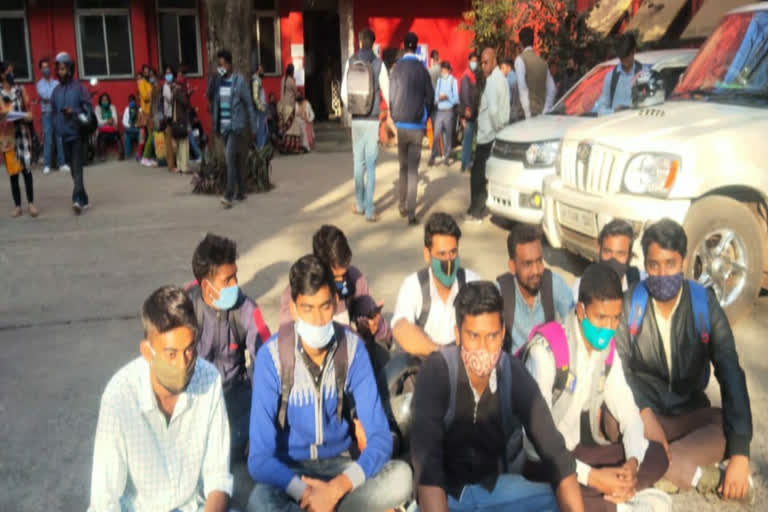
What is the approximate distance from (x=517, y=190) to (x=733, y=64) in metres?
2.50

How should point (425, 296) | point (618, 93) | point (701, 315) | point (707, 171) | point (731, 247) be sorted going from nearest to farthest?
point (701, 315) → point (425, 296) → point (707, 171) → point (731, 247) → point (618, 93)

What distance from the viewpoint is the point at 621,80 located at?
334 inches

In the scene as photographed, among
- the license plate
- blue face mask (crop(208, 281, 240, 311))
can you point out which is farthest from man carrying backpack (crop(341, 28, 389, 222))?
blue face mask (crop(208, 281, 240, 311))

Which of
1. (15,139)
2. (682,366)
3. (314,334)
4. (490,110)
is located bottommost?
(682,366)

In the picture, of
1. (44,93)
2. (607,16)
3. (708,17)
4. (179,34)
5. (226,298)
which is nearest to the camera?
(226,298)

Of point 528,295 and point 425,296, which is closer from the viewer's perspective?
point 528,295

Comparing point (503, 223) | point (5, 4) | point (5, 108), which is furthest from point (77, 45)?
point (503, 223)

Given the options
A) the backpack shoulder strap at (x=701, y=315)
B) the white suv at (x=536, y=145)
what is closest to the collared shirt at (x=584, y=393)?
the backpack shoulder strap at (x=701, y=315)

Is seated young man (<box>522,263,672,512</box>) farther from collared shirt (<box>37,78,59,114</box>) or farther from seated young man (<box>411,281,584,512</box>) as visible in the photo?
collared shirt (<box>37,78,59,114</box>)

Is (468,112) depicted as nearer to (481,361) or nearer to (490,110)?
(490,110)

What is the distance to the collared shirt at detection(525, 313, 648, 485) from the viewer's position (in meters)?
3.35

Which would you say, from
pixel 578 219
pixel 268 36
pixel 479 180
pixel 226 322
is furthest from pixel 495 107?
pixel 268 36

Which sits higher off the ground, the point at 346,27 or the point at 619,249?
the point at 346,27

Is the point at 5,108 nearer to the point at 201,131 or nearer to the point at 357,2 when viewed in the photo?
the point at 201,131
